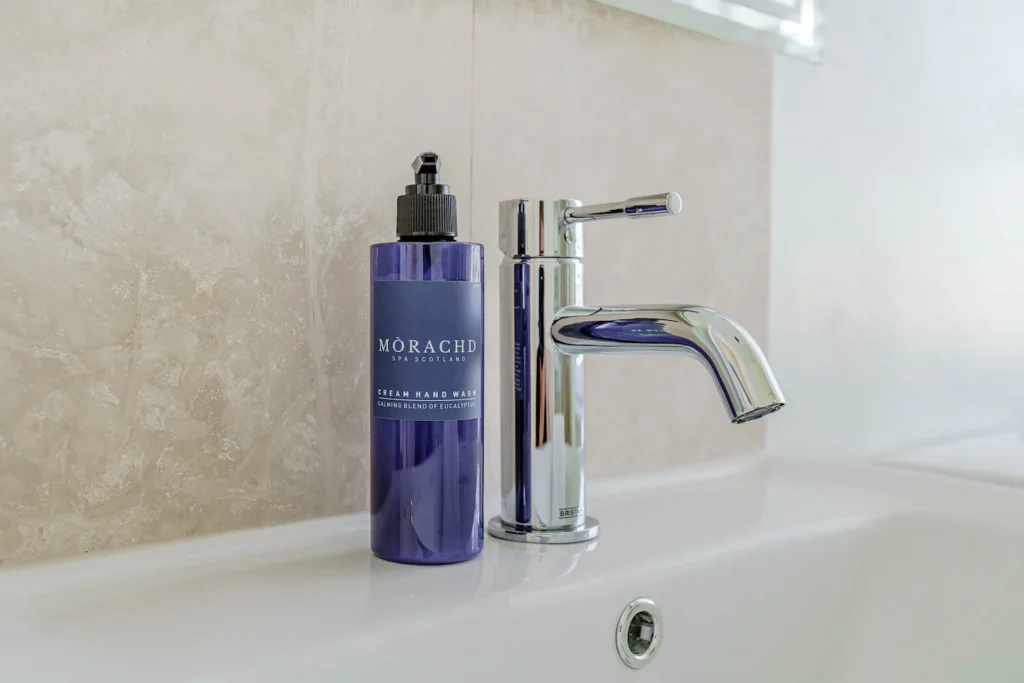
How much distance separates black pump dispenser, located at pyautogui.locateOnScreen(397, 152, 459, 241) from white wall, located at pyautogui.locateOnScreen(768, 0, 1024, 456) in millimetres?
451

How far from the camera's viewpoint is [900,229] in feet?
3.24

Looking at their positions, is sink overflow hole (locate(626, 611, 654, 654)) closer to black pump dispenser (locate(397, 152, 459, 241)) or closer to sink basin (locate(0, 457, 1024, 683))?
sink basin (locate(0, 457, 1024, 683))

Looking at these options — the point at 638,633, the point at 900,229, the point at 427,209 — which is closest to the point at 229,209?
the point at 427,209

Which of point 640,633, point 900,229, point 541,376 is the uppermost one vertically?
point 900,229

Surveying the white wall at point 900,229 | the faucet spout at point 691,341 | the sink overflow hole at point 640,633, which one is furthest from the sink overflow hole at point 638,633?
the white wall at point 900,229

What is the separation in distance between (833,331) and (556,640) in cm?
56

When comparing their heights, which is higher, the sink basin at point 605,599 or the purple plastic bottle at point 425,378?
the purple plastic bottle at point 425,378

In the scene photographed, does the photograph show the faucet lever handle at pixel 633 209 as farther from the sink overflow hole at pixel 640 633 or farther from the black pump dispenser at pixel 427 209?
the sink overflow hole at pixel 640 633

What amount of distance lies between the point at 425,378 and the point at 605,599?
6.0 inches

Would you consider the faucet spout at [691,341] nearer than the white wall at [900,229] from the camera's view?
Yes

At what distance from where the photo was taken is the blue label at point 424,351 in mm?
483

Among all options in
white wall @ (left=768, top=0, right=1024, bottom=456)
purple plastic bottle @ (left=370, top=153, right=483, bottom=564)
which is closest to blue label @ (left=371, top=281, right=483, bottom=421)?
purple plastic bottle @ (left=370, top=153, right=483, bottom=564)

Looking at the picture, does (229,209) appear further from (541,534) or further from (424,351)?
(541,534)

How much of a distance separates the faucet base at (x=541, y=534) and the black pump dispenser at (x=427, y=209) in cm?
19
